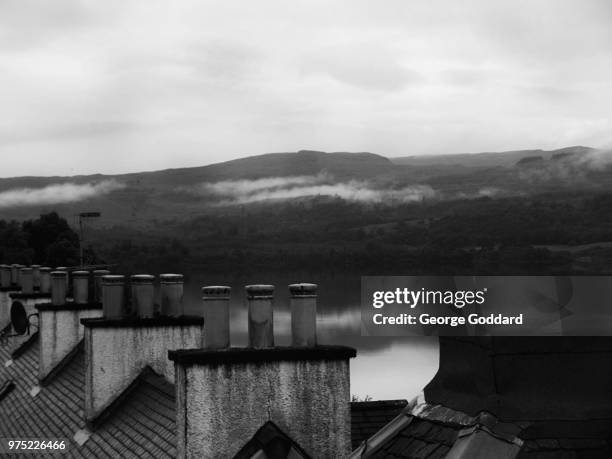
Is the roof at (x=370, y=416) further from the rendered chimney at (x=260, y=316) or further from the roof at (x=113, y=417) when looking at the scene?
the rendered chimney at (x=260, y=316)

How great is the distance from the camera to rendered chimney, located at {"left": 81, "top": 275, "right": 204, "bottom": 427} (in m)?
14.6

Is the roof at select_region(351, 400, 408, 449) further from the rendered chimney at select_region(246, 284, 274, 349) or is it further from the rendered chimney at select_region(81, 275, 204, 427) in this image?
the rendered chimney at select_region(81, 275, 204, 427)

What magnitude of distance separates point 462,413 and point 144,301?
→ 9844mm

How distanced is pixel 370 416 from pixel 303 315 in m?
3.24

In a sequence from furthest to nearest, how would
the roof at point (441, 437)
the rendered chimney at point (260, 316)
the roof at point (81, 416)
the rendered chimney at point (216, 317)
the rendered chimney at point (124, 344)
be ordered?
the rendered chimney at point (124, 344) → the roof at point (81, 416) → the rendered chimney at point (216, 317) → the rendered chimney at point (260, 316) → the roof at point (441, 437)

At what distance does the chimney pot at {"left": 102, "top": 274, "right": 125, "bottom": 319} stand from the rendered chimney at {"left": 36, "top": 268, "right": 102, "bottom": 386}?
3979mm

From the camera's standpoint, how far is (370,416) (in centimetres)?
1280

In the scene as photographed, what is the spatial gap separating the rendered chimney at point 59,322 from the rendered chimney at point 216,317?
→ 937 centimetres

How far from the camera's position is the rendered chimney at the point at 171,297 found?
14.7 m

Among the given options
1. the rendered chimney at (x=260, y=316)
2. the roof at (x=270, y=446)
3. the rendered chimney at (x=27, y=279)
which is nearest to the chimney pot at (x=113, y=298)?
the rendered chimney at (x=260, y=316)

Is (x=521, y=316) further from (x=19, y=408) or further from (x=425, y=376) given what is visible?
(x=425, y=376)

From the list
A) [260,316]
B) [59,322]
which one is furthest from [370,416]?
[59,322]

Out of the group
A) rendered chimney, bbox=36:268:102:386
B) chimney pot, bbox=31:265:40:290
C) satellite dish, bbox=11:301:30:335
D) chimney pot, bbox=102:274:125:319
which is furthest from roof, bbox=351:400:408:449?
chimney pot, bbox=31:265:40:290

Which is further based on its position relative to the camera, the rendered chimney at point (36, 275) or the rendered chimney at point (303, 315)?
the rendered chimney at point (36, 275)
